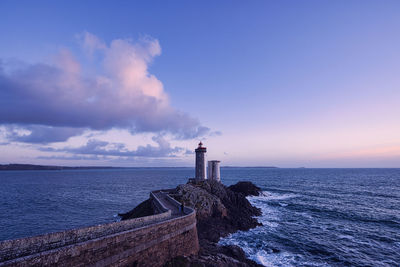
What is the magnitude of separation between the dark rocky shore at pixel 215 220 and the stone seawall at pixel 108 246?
163 cm

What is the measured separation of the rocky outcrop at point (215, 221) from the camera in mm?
16234

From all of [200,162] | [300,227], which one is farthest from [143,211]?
[300,227]

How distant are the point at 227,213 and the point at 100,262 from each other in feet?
74.1

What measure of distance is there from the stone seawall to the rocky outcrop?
1.63 m

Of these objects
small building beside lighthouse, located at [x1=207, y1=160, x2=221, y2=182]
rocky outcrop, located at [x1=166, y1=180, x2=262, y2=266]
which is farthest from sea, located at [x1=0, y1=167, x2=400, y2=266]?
small building beside lighthouse, located at [x1=207, y1=160, x2=221, y2=182]

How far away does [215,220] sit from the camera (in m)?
27.3

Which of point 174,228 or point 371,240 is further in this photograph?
point 371,240

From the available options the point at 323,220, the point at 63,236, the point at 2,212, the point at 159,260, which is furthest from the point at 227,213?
the point at 2,212

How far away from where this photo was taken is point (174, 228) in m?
16.0

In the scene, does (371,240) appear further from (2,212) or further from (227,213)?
(2,212)

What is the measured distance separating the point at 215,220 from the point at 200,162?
43.3 feet

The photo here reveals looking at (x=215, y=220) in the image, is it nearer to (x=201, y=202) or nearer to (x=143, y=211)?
(x=201, y=202)

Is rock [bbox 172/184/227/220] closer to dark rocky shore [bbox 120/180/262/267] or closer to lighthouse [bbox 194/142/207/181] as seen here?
dark rocky shore [bbox 120/180/262/267]

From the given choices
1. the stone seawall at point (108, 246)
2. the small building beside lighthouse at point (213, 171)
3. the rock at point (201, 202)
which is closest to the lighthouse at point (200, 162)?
the small building beside lighthouse at point (213, 171)
